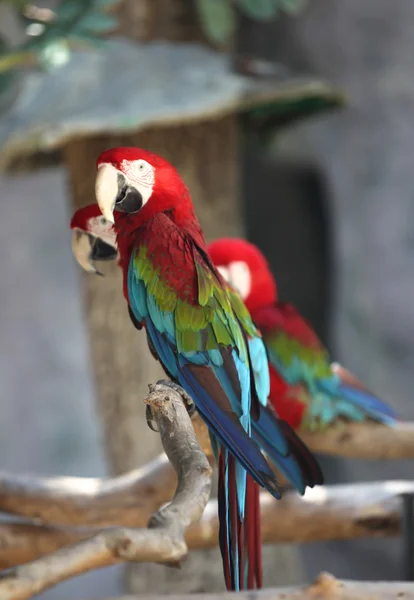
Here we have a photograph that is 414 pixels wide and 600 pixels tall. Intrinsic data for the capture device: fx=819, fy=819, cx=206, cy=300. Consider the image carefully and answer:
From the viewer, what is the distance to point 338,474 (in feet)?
8.90

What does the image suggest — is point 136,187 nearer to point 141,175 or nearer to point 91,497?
point 141,175

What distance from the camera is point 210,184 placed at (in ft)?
5.80

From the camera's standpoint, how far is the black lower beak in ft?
3.08

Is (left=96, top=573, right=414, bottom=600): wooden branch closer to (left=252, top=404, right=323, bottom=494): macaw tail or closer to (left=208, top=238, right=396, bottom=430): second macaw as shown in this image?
(left=252, top=404, right=323, bottom=494): macaw tail

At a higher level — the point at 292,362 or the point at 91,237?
the point at 91,237

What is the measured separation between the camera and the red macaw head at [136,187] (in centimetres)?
77

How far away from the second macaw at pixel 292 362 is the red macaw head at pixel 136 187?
34 centimetres

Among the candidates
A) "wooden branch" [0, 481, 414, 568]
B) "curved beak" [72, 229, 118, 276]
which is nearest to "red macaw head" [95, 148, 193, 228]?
"curved beak" [72, 229, 118, 276]

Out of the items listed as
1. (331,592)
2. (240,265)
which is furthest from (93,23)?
(331,592)

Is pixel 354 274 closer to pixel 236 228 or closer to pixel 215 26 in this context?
pixel 236 228

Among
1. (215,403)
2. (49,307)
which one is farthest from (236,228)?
(49,307)

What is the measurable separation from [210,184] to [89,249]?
0.86 m

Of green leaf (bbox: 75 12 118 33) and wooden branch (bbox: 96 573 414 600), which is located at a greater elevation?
green leaf (bbox: 75 12 118 33)

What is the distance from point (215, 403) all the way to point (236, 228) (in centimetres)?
113
